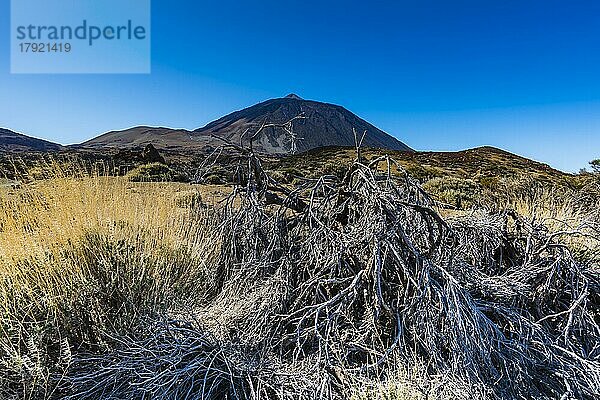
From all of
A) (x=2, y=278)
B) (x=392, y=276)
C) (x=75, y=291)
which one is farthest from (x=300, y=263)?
(x=2, y=278)

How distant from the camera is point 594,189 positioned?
10492mm

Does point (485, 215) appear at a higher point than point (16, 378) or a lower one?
higher

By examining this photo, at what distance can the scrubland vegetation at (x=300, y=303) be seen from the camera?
7.62ft

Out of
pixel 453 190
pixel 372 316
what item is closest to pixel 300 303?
pixel 372 316

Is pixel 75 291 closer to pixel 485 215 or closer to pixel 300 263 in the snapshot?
pixel 300 263

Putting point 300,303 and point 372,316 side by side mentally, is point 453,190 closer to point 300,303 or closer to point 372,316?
point 300,303

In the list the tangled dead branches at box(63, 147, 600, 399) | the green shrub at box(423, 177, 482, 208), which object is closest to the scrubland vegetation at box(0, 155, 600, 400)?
the tangled dead branches at box(63, 147, 600, 399)

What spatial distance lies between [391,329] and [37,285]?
2578 millimetres

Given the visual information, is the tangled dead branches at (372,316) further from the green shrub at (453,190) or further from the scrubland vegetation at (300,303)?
the green shrub at (453,190)

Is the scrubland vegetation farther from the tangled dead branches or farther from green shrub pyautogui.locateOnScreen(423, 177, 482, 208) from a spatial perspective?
green shrub pyautogui.locateOnScreen(423, 177, 482, 208)

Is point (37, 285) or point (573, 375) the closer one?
point (573, 375)

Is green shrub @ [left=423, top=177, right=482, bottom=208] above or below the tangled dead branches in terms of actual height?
above

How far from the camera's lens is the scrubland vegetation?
2.32 m

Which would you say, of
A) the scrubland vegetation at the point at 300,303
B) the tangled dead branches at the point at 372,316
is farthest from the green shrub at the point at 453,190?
the tangled dead branches at the point at 372,316
